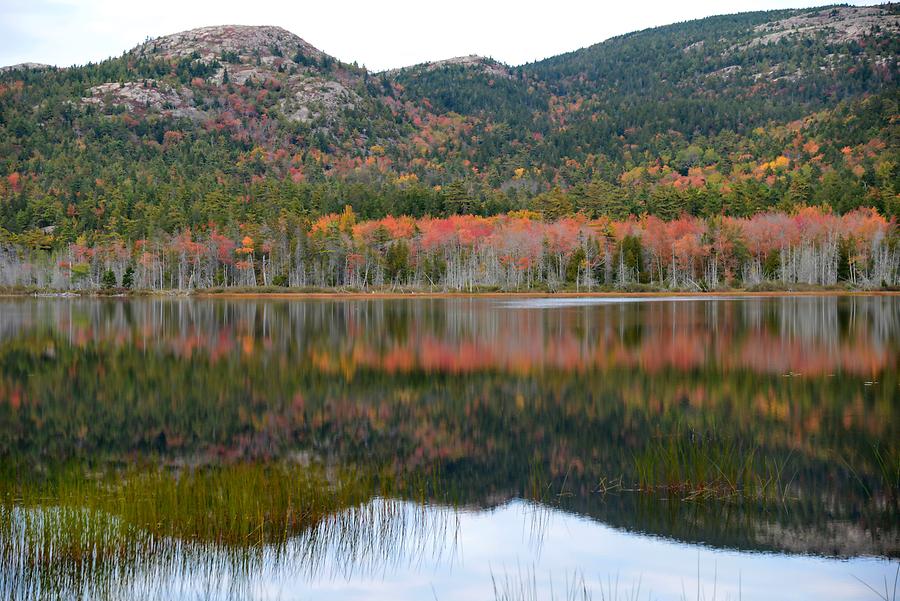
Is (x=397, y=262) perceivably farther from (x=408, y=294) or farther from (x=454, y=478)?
(x=454, y=478)

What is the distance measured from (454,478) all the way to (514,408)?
6.09 m

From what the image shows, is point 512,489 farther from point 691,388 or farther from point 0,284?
point 0,284

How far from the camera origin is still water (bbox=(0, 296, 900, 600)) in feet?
30.3

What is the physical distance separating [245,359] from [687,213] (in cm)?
10340

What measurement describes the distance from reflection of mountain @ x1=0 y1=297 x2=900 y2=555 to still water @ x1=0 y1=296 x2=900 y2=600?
85 mm

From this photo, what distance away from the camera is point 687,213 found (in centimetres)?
12275

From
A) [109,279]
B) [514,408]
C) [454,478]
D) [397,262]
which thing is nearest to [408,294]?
[397,262]

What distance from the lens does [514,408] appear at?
19.2 metres

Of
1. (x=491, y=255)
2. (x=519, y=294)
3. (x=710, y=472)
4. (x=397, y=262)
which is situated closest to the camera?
(x=710, y=472)

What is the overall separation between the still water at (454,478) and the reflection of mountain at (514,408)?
85mm

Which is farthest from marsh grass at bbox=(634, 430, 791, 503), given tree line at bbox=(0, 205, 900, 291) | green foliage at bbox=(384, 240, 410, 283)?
green foliage at bbox=(384, 240, 410, 283)

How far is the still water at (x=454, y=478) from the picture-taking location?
364 inches

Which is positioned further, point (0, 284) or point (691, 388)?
point (0, 284)

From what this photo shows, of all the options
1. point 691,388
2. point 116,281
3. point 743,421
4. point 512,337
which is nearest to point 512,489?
point 743,421
